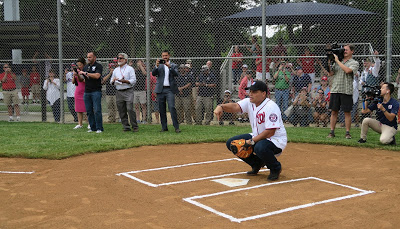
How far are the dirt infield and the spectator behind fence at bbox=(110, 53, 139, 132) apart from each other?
3373 mm

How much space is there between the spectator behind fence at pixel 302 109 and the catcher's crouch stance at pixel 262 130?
6899 millimetres

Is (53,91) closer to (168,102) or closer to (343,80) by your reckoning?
(168,102)

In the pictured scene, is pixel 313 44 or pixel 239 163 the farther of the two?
pixel 313 44

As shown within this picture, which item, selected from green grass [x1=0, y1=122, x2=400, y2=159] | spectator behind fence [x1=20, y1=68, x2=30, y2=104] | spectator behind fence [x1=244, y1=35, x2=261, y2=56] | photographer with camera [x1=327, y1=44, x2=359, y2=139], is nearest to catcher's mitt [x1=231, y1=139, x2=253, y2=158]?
green grass [x1=0, y1=122, x2=400, y2=159]

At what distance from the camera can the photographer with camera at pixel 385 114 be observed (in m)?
9.11

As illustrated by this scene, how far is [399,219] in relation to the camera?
14.8 feet

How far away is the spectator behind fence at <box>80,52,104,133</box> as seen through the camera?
11.5 meters

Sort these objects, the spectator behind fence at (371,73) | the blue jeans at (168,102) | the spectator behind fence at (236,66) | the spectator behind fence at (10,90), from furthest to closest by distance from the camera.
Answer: the spectator behind fence at (10,90), the spectator behind fence at (236,66), the spectator behind fence at (371,73), the blue jeans at (168,102)

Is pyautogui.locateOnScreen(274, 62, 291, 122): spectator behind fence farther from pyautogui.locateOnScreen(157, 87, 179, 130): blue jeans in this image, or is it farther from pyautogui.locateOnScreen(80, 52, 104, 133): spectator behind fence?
pyautogui.locateOnScreen(80, 52, 104, 133): spectator behind fence

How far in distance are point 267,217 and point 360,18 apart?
10983 mm

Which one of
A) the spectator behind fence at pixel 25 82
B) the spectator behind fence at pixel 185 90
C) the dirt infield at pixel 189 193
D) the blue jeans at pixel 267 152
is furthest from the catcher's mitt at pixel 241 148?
the spectator behind fence at pixel 25 82

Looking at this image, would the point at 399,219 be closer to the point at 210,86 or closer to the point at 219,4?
the point at 210,86

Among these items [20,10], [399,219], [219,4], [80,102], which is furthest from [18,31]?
[399,219]

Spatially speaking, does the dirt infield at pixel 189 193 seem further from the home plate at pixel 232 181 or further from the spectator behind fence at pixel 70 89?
the spectator behind fence at pixel 70 89
